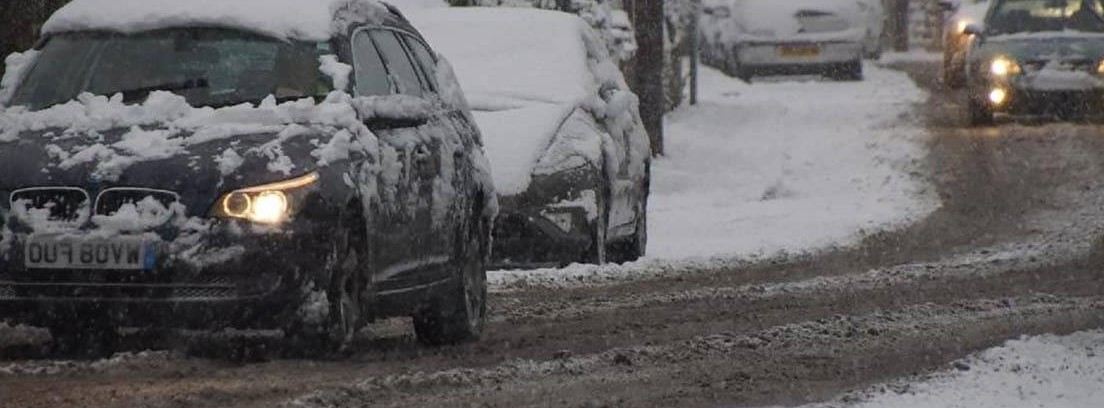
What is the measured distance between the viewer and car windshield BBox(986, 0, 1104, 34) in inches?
998

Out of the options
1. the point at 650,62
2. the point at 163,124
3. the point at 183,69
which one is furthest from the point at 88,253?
the point at 650,62

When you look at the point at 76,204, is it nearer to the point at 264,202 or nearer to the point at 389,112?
the point at 264,202

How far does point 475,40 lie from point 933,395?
729 centimetres

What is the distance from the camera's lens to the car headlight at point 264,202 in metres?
8.39

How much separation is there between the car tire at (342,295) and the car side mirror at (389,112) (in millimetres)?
460

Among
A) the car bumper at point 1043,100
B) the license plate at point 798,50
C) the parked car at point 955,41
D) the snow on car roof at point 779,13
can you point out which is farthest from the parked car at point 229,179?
the license plate at point 798,50

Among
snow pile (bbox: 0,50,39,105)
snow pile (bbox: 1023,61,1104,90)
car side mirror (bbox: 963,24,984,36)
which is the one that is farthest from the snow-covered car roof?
snow pile (bbox: 0,50,39,105)

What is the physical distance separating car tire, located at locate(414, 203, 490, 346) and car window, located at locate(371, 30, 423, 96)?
2.00 ft

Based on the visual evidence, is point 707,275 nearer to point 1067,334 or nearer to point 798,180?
point 1067,334

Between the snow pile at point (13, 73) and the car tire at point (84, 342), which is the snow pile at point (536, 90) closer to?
the snow pile at point (13, 73)

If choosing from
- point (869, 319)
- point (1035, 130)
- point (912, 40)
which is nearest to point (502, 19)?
point (869, 319)

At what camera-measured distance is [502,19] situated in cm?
1574

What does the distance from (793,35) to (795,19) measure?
23cm

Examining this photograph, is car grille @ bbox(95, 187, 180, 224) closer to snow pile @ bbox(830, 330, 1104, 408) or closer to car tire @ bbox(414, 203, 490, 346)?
car tire @ bbox(414, 203, 490, 346)
